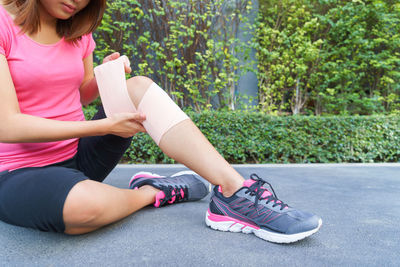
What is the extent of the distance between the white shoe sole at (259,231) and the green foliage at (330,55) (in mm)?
3239

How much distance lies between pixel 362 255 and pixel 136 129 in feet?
2.96

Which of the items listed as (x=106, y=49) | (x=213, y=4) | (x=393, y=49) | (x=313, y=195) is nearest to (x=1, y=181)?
(x=313, y=195)

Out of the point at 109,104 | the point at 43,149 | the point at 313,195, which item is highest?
the point at 109,104

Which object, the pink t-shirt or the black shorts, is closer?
the black shorts

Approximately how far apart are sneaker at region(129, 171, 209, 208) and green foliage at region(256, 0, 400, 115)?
9.41 feet

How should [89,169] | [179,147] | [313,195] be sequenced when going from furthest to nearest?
1. [313,195]
2. [89,169]
3. [179,147]

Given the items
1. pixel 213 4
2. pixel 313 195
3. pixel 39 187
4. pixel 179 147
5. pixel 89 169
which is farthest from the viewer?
pixel 213 4

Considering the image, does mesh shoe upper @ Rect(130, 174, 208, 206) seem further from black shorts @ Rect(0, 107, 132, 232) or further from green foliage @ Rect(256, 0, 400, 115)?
green foliage @ Rect(256, 0, 400, 115)

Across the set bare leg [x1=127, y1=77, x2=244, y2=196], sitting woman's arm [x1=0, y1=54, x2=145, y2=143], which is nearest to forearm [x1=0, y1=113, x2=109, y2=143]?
sitting woman's arm [x1=0, y1=54, x2=145, y2=143]

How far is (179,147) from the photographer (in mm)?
1127

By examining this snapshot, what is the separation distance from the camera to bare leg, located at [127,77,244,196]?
1.12 metres

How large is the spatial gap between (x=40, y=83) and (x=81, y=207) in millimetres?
496

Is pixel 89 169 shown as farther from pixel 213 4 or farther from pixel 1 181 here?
pixel 213 4

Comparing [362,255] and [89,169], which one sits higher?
[89,169]
